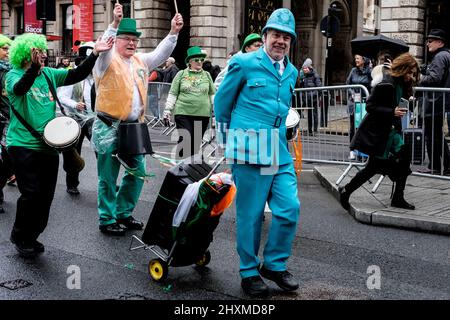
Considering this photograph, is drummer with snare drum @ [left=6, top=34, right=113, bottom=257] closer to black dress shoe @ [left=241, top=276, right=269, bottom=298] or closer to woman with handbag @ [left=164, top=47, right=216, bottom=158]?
black dress shoe @ [left=241, top=276, right=269, bottom=298]

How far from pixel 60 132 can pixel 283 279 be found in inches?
87.3

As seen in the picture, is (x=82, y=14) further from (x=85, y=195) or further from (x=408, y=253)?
(x=408, y=253)

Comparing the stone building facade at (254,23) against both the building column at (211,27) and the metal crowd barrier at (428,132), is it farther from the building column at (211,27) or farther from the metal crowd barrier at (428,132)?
the metal crowd barrier at (428,132)

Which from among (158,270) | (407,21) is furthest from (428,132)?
(407,21)

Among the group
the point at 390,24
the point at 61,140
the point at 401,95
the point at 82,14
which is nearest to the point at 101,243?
the point at 61,140

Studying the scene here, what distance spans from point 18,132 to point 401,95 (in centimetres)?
406

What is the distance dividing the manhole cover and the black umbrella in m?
8.78

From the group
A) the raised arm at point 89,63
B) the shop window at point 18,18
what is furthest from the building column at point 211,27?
the raised arm at point 89,63

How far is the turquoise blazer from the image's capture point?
4.67 meters

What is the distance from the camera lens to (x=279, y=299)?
4.54 m

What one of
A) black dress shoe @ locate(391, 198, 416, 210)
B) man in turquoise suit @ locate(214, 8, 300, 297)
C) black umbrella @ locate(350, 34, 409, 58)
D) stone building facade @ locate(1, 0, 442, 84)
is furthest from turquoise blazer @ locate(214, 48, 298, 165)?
stone building facade @ locate(1, 0, 442, 84)

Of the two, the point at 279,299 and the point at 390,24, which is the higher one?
the point at 390,24
